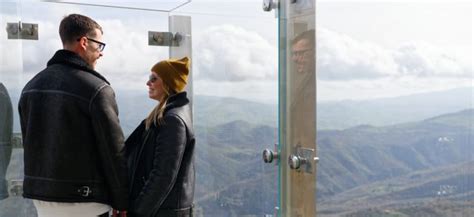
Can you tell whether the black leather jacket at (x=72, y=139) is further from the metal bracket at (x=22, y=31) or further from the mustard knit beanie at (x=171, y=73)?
the metal bracket at (x=22, y=31)

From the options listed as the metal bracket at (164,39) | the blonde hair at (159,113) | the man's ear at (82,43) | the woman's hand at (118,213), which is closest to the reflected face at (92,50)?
the man's ear at (82,43)

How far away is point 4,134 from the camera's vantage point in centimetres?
230

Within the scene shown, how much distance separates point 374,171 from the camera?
2.18 m

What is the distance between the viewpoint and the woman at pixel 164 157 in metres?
1.73

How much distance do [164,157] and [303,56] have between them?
598 mm

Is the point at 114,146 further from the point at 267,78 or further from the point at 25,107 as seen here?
the point at 267,78

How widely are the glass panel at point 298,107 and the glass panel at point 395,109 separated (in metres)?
0.13

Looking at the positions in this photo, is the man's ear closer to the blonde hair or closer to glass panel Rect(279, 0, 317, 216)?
the blonde hair

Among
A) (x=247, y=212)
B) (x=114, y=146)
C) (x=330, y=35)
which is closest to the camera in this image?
(x=114, y=146)

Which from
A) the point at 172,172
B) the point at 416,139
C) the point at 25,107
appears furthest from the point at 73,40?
the point at 416,139

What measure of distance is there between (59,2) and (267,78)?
1.10 meters

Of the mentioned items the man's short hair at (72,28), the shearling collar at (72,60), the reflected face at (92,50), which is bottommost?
the shearling collar at (72,60)

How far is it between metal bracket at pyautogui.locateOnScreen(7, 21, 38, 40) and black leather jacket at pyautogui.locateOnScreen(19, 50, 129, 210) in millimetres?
718

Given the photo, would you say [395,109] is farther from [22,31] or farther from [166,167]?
[22,31]
